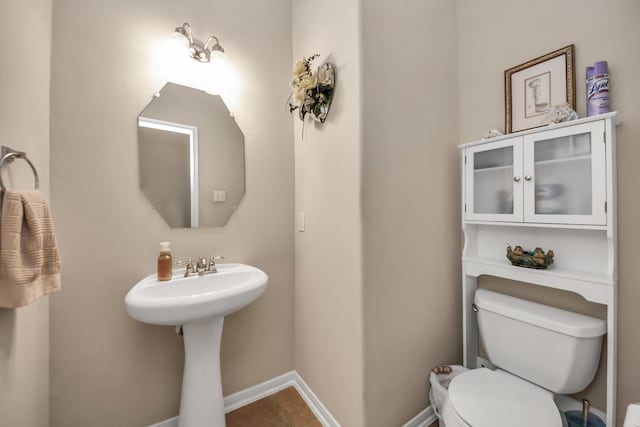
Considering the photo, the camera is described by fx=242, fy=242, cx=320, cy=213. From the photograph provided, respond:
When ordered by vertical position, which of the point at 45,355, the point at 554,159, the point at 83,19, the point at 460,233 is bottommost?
the point at 45,355

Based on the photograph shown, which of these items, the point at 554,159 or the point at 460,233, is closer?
the point at 554,159

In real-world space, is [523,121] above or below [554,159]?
above

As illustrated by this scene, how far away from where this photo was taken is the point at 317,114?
132cm

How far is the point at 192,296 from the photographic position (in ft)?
3.01

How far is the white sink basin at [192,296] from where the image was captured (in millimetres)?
877

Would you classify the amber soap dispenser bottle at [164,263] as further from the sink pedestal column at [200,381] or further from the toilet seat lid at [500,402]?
the toilet seat lid at [500,402]

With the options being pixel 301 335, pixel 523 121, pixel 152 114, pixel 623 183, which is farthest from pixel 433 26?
pixel 301 335

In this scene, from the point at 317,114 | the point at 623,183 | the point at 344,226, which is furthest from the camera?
the point at 317,114

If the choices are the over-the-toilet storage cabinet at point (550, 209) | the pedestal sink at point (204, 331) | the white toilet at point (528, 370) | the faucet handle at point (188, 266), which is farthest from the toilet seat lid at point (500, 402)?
the faucet handle at point (188, 266)

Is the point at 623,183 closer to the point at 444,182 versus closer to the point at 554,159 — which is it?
the point at 554,159

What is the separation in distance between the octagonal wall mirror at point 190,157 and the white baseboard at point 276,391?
40.3 inches

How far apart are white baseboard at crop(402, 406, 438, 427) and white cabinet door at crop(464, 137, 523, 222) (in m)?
1.06

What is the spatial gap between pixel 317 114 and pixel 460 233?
3.65 feet

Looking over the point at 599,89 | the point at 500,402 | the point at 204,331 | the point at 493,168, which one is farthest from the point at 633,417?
the point at 204,331
